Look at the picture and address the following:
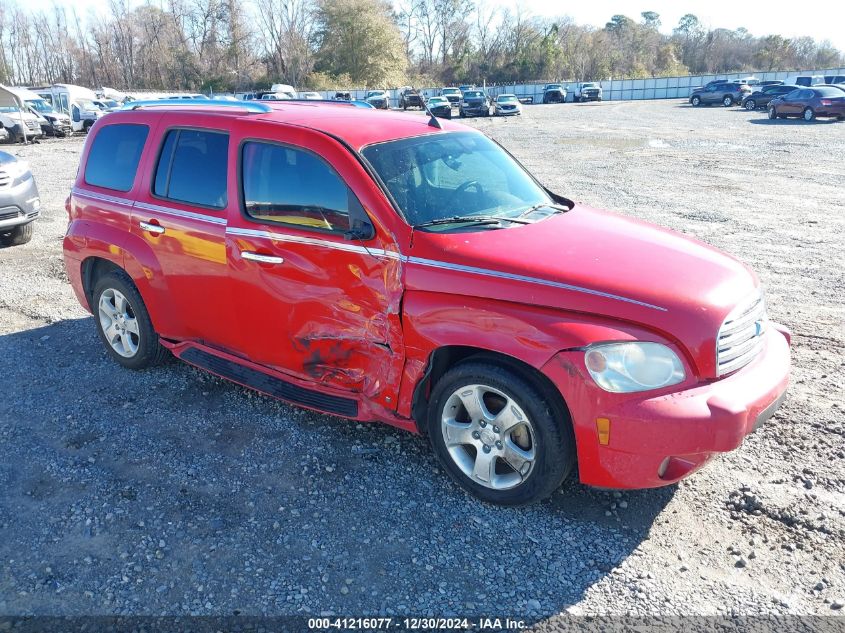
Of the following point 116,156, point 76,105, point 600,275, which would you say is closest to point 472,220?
point 600,275

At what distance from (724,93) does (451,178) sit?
48633 mm

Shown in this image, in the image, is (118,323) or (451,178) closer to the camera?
(451,178)

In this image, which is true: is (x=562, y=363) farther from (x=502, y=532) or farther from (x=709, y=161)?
(x=709, y=161)

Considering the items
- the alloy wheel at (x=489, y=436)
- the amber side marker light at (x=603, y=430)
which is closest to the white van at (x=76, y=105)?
the alloy wheel at (x=489, y=436)

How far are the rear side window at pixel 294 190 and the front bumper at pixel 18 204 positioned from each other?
659 cm

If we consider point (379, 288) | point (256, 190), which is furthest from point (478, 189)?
point (256, 190)

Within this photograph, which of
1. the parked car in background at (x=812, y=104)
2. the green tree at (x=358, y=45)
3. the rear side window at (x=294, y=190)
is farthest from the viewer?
the green tree at (x=358, y=45)

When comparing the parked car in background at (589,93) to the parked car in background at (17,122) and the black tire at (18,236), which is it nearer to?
the parked car in background at (17,122)

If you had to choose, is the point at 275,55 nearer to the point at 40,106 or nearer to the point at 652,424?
the point at 40,106

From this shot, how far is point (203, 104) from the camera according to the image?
15.8ft

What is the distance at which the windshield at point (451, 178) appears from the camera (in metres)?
3.87

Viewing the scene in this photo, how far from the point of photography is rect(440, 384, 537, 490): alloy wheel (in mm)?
3387

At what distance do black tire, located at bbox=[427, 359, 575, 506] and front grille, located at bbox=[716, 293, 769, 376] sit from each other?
801mm

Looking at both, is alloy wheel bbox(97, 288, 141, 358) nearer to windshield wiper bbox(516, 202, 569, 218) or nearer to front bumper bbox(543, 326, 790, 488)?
windshield wiper bbox(516, 202, 569, 218)
